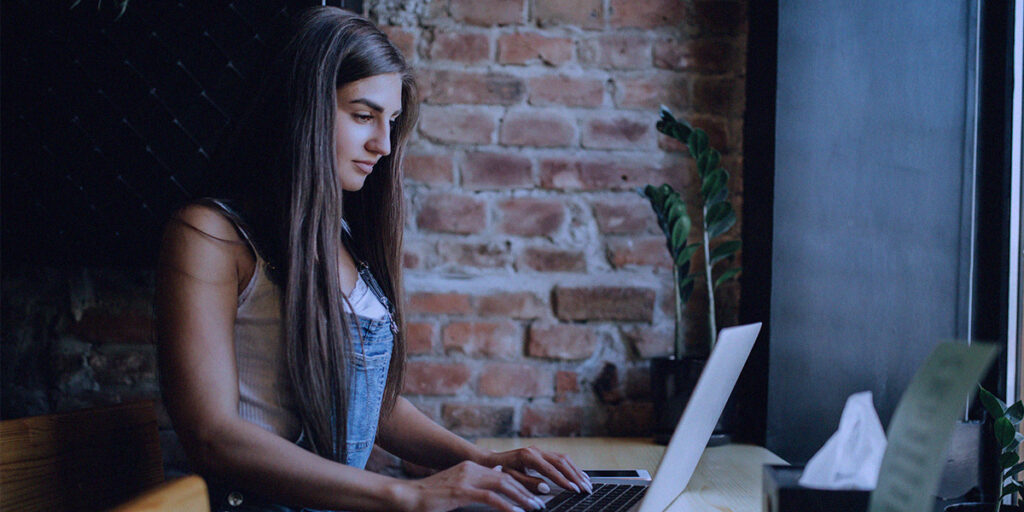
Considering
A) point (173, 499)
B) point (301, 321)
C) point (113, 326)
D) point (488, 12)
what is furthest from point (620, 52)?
point (173, 499)

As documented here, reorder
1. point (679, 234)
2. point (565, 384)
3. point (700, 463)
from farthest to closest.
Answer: point (565, 384)
point (679, 234)
point (700, 463)

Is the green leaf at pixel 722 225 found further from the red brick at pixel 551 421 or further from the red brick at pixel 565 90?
the red brick at pixel 551 421

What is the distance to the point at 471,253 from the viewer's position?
1.72 meters

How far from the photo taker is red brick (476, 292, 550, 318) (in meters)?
1.72

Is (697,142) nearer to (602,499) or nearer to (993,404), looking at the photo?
(993,404)

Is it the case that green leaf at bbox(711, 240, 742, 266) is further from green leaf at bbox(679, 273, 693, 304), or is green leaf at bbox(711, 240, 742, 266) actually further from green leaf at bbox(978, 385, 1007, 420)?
green leaf at bbox(978, 385, 1007, 420)

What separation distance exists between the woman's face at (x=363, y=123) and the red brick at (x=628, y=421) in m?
0.85

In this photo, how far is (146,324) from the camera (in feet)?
5.36

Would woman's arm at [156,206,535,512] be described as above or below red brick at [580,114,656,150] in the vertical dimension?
below

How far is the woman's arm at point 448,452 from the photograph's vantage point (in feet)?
3.53

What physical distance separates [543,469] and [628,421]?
689mm

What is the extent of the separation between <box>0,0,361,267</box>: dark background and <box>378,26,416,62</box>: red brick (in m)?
0.25

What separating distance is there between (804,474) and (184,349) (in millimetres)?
754

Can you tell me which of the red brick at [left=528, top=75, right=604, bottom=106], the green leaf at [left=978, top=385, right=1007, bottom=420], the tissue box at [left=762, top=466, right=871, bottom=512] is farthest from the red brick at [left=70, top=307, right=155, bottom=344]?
the green leaf at [left=978, top=385, right=1007, bottom=420]
